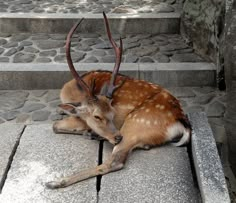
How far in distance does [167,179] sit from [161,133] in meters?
0.43

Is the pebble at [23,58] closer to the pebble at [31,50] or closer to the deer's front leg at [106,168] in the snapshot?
the pebble at [31,50]

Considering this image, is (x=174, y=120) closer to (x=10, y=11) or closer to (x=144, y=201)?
(x=144, y=201)

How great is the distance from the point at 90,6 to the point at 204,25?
2184 millimetres

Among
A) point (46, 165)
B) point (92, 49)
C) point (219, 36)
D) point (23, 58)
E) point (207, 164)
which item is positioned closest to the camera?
point (207, 164)

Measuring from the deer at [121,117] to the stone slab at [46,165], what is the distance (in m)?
0.12

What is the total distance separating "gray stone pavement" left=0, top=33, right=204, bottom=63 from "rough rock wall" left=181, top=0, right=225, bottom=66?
0.14 meters

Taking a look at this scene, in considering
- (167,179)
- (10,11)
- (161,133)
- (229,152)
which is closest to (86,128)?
(161,133)

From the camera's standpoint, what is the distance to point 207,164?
10.7ft

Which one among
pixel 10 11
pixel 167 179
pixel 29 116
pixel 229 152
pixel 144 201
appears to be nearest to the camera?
pixel 144 201

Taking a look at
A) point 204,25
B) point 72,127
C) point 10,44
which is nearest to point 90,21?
point 10,44

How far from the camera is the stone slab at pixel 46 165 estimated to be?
3.18 m

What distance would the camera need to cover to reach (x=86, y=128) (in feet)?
12.9

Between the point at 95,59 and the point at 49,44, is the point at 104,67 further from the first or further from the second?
the point at 49,44

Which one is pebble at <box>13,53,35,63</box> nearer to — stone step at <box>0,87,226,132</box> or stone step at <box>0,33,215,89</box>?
stone step at <box>0,33,215,89</box>
